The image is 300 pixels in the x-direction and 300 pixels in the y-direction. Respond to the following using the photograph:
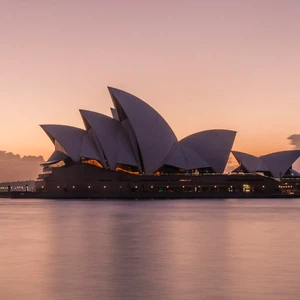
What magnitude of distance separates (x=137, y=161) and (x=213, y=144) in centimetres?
1348

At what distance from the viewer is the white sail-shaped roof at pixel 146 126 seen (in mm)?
76812

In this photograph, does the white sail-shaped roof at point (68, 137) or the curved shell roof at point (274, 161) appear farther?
the curved shell roof at point (274, 161)

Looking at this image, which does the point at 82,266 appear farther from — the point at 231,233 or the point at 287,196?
the point at 287,196

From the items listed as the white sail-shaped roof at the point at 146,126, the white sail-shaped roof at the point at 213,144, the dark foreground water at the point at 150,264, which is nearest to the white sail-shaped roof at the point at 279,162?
the white sail-shaped roof at the point at 213,144

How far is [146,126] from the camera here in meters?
78.8

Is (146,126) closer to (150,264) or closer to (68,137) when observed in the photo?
(68,137)

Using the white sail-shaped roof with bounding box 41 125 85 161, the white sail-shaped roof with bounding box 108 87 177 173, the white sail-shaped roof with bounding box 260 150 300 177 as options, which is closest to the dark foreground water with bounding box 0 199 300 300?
the white sail-shaped roof with bounding box 108 87 177 173

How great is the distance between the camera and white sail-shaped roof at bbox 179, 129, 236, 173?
9069 centimetres

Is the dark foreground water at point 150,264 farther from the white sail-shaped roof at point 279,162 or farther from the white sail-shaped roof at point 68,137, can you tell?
the white sail-shaped roof at point 279,162

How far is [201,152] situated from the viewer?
9219cm

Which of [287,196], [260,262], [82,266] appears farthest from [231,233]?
[287,196]

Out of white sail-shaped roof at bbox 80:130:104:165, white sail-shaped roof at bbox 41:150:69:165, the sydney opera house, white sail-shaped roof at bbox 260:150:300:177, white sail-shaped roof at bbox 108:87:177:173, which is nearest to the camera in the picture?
white sail-shaped roof at bbox 108:87:177:173

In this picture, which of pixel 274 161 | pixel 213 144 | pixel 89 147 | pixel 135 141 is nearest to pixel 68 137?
pixel 89 147

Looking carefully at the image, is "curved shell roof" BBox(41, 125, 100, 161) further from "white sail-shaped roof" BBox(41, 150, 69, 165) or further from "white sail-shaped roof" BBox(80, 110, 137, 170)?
"white sail-shaped roof" BBox(41, 150, 69, 165)
